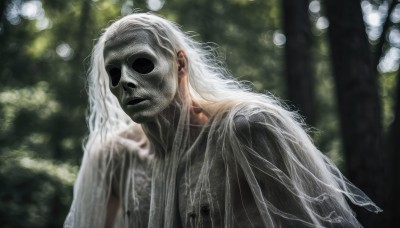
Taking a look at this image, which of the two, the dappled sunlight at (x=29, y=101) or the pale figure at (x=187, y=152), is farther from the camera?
the dappled sunlight at (x=29, y=101)

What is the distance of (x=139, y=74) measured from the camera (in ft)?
10.3

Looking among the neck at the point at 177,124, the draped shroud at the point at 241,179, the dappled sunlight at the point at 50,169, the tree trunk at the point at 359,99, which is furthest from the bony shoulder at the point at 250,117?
the dappled sunlight at the point at 50,169

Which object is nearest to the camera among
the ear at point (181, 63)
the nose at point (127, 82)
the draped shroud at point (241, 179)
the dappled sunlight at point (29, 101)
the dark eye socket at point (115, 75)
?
the draped shroud at point (241, 179)

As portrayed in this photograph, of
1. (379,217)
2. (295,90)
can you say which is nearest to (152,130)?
(379,217)

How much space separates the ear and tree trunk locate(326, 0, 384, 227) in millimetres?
2156

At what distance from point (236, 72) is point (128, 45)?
37.9ft

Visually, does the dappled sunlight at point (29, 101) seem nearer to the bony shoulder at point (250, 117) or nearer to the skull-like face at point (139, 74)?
the skull-like face at point (139, 74)

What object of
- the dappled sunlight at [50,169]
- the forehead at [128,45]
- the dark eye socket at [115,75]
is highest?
the forehead at [128,45]

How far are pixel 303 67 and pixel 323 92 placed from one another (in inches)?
605

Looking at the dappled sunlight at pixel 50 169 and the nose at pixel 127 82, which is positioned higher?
the nose at pixel 127 82

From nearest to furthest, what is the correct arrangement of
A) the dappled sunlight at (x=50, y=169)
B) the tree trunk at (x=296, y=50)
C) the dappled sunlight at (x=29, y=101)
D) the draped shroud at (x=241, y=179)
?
the draped shroud at (x=241, y=179), the tree trunk at (x=296, y=50), the dappled sunlight at (x=50, y=169), the dappled sunlight at (x=29, y=101)

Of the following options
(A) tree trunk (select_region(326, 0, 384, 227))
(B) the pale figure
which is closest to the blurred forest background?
(A) tree trunk (select_region(326, 0, 384, 227))

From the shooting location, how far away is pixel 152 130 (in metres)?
3.34

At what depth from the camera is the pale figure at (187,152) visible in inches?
113
